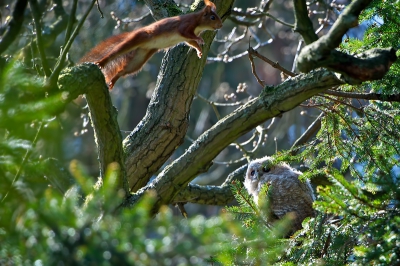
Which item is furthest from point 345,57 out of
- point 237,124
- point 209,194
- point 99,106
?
point 209,194

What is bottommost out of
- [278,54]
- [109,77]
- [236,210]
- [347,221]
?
[347,221]

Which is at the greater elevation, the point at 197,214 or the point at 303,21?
the point at 303,21

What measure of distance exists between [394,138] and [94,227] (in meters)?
2.26

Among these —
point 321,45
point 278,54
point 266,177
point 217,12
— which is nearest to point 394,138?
point 321,45

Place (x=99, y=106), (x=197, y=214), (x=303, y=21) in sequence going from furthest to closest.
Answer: (x=99, y=106) < (x=303, y=21) < (x=197, y=214)

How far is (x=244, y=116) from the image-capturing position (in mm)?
2908

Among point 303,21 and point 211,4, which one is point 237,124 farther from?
point 211,4

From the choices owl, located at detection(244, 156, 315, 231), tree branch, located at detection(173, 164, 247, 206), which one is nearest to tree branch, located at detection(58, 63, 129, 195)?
tree branch, located at detection(173, 164, 247, 206)

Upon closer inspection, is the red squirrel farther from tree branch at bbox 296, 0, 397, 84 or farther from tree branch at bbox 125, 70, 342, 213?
tree branch at bbox 296, 0, 397, 84

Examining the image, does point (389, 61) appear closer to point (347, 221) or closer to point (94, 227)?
point (347, 221)

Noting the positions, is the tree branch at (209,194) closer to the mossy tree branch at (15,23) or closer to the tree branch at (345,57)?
the tree branch at (345,57)

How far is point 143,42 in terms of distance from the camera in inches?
149

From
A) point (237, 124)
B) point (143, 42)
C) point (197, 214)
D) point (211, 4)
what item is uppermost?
point (211, 4)

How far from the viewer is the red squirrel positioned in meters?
3.69
